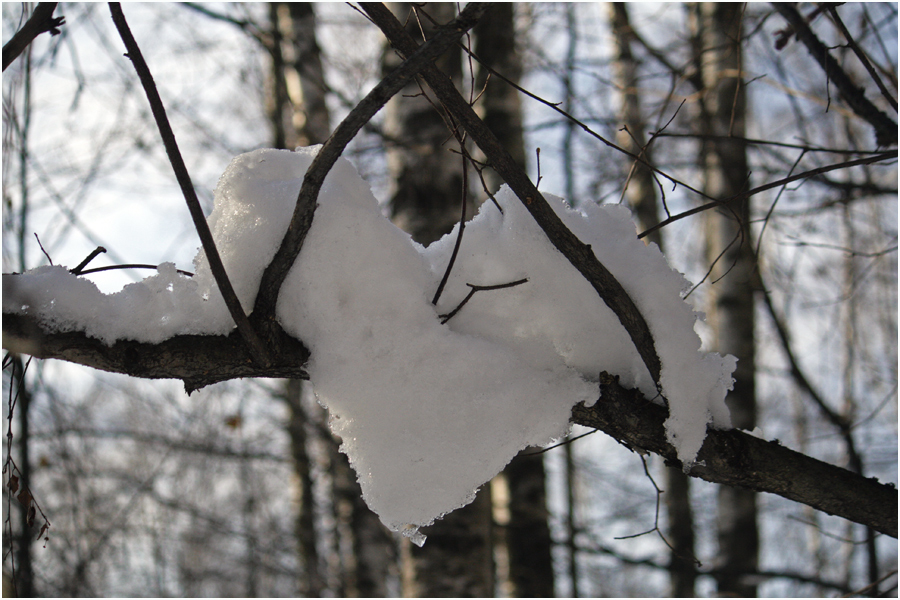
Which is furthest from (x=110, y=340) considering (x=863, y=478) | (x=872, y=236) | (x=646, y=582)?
(x=646, y=582)

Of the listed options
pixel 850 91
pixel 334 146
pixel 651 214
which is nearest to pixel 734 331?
pixel 651 214

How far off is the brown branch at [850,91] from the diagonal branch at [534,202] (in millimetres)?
959

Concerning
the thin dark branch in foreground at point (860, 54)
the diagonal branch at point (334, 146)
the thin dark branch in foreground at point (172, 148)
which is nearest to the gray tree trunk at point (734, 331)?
the thin dark branch in foreground at point (860, 54)

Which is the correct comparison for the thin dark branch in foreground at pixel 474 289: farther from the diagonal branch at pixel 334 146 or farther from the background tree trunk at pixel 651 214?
the background tree trunk at pixel 651 214

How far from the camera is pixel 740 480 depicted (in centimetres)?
108

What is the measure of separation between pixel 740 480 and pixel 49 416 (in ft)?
11.1

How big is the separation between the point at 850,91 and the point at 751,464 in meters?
1.00

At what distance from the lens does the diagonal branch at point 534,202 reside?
2.54 feet

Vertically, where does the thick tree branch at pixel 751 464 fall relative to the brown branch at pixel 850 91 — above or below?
below

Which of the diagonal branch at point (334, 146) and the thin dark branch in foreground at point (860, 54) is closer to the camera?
the diagonal branch at point (334, 146)

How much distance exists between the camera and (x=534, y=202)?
83 cm

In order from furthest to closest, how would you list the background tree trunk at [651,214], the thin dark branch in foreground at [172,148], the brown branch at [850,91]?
the background tree trunk at [651,214], the brown branch at [850,91], the thin dark branch in foreground at [172,148]

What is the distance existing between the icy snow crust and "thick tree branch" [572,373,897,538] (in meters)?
0.04

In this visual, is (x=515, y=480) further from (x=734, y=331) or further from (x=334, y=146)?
(x=334, y=146)
